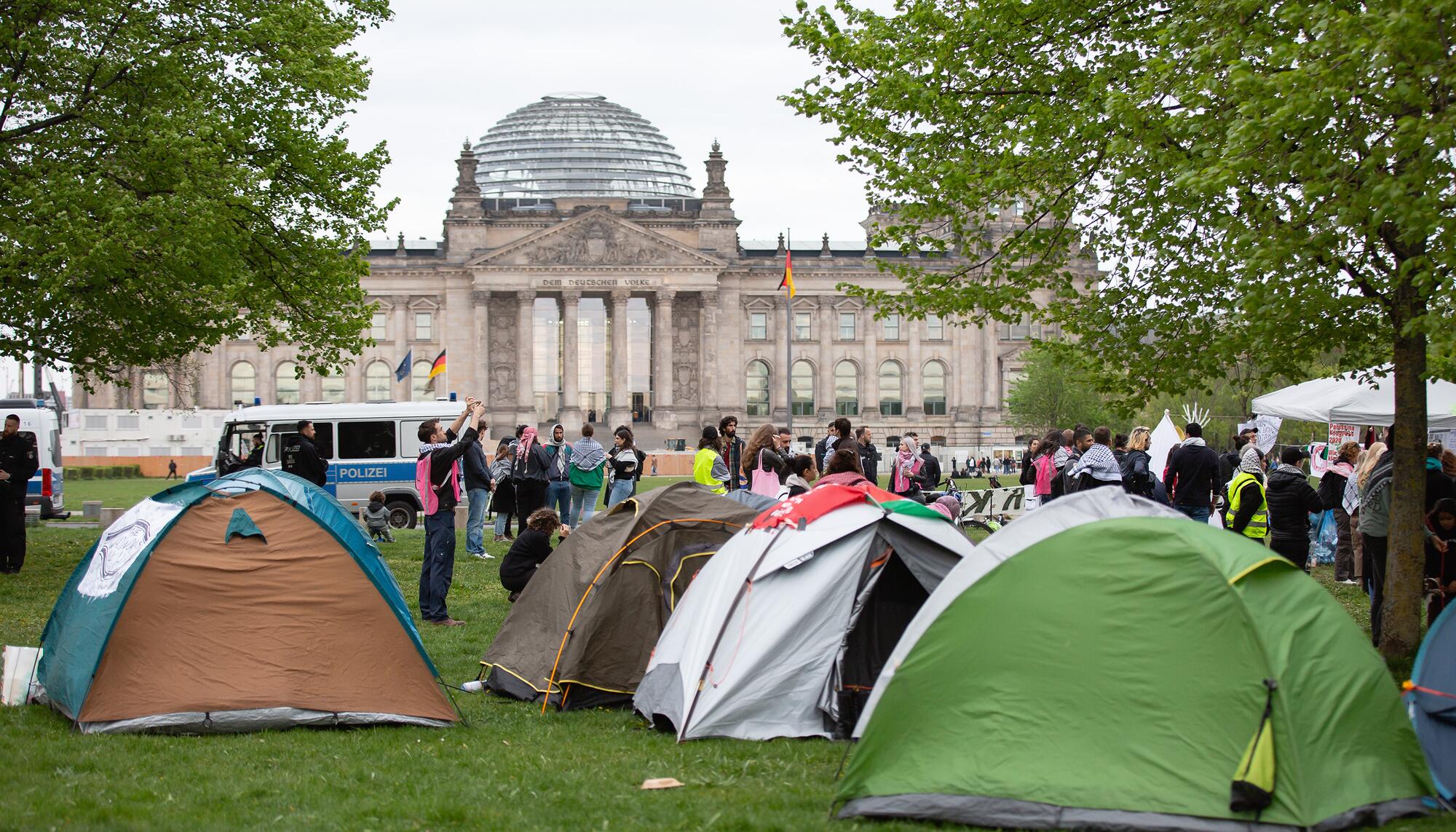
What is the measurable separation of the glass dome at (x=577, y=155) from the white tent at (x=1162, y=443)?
77.9m

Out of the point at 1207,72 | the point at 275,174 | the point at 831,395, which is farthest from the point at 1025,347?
the point at 1207,72

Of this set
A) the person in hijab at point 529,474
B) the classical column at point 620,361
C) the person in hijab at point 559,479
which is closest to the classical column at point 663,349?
the classical column at point 620,361

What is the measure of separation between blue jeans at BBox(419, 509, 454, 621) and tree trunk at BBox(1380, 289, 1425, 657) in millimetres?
8690

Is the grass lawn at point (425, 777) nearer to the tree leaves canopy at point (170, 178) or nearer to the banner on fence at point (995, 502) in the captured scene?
the tree leaves canopy at point (170, 178)

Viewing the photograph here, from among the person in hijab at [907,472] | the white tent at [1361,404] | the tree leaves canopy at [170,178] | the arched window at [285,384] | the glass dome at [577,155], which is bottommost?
the person in hijab at [907,472]

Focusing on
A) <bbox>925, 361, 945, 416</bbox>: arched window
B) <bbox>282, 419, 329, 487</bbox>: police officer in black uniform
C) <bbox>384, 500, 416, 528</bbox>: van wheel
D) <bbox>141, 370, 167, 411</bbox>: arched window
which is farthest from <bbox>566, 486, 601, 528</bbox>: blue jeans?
<bbox>141, 370, 167, 411</bbox>: arched window

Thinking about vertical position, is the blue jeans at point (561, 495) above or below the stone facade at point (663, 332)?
below

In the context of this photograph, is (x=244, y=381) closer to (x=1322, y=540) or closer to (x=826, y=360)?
(x=826, y=360)

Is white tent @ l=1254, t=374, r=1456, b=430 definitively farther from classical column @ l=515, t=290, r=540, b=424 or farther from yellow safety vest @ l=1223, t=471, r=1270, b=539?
classical column @ l=515, t=290, r=540, b=424

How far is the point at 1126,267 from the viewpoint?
13.9 m

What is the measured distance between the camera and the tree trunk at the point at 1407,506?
11398mm

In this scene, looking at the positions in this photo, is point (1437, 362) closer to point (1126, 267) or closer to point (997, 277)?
point (1126, 267)

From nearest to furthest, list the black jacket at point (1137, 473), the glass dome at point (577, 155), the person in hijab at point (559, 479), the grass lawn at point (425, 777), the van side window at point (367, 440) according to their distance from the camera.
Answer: the grass lawn at point (425, 777) < the black jacket at point (1137, 473) < the person in hijab at point (559, 479) < the van side window at point (367, 440) < the glass dome at point (577, 155)

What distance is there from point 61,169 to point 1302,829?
17354 mm
